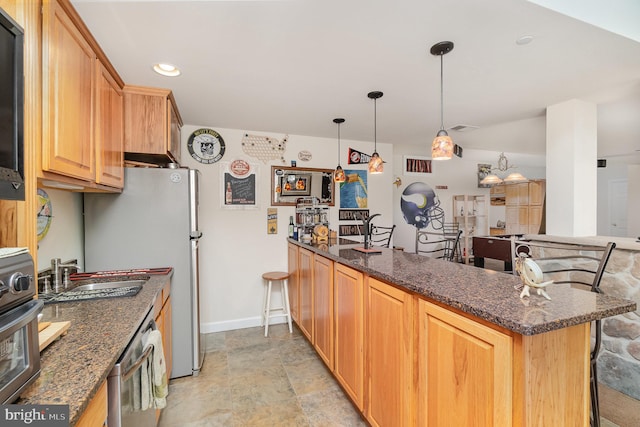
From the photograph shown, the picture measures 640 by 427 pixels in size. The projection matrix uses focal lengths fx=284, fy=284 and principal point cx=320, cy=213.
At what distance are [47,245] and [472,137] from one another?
4.45 metres

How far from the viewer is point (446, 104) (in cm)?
260

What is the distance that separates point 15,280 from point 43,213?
1.40 metres

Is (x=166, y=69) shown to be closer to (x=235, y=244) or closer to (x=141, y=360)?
(x=141, y=360)

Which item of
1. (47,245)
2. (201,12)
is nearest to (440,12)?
(201,12)

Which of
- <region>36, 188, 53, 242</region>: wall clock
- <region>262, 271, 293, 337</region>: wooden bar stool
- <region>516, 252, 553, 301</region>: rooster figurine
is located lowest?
<region>262, 271, 293, 337</region>: wooden bar stool

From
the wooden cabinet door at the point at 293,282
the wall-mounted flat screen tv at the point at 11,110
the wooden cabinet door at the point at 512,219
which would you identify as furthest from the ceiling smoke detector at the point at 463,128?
the wooden cabinet door at the point at 512,219

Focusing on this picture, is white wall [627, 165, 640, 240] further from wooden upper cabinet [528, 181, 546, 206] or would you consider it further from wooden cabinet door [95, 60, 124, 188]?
wooden cabinet door [95, 60, 124, 188]

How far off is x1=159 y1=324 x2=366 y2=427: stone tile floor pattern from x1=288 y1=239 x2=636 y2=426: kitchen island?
0.86 ft

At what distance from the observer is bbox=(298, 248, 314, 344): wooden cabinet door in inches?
103

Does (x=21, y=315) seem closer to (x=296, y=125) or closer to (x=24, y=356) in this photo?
(x=24, y=356)

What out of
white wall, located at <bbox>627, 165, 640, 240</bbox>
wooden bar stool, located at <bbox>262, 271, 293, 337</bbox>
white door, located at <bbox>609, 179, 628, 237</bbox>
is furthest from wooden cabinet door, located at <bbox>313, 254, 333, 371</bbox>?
white door, located at <bbox>609, 179, 628, 237</bbox>

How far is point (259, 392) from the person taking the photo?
213cm

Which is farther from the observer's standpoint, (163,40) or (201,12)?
(163,40)

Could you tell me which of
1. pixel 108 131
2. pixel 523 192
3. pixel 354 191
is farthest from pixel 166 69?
pixel 523 192
